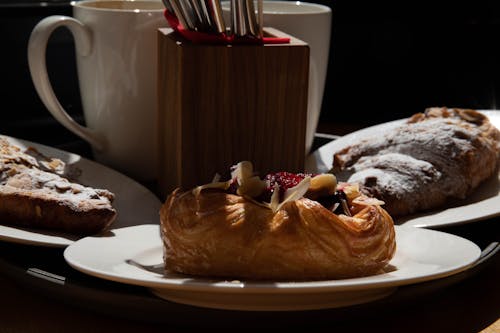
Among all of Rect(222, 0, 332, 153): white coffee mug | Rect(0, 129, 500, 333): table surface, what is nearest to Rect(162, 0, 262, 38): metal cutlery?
Rect(222, 0, 332, 153): white coffee mug

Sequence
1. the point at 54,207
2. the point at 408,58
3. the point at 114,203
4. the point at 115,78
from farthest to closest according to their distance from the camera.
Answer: the point at 408,58, the point at 115,78, the point at 114,203, the point at 54,207

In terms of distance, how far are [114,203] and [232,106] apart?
14 cm

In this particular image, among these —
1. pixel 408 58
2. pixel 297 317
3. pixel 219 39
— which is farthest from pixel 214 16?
pixel 408 58

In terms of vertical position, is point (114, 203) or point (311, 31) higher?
point (311, 31)

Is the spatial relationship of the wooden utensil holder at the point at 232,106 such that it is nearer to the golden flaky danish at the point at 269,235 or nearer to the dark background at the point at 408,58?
the golden flaky danish at the point at 269,235

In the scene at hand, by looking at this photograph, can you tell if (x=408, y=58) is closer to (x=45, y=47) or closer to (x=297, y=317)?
(x=45, y=47)

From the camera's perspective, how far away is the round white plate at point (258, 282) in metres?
0.48

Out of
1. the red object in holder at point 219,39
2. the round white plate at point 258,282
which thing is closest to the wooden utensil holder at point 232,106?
the red object in holder at point 219,39

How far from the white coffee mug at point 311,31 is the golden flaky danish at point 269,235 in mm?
303

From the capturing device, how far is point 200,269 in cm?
54

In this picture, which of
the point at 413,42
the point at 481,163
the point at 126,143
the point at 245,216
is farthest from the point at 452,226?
the point at 413,42

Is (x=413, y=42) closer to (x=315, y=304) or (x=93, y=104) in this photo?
(x=93, y=104)

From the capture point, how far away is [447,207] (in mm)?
753

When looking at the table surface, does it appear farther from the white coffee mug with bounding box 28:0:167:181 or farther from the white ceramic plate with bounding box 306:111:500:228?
the white coffee mug with bounding box 28:0:167:181
